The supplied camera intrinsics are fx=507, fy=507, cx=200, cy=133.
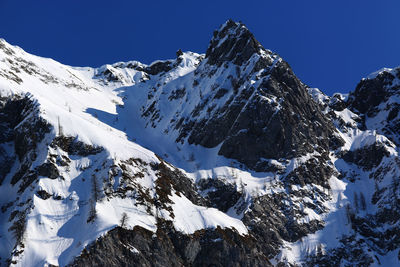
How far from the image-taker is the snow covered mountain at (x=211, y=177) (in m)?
94.8

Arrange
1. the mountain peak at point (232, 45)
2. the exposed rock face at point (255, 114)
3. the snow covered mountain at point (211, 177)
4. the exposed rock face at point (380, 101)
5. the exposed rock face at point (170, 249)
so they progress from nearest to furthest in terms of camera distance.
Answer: the exposed rock face at point (170, 249), the snow covered mountain at point (211, 177), the exposed rock face at point (255, 114), the exposed rock face at point (380, 101), the mountain peak at point (232, 45)

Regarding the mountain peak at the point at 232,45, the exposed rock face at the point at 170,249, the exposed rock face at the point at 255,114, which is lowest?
the exposed rock face at the point at 170,249

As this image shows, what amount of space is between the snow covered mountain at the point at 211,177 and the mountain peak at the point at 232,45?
30.3 inches

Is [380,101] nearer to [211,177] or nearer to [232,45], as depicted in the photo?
[232,45]

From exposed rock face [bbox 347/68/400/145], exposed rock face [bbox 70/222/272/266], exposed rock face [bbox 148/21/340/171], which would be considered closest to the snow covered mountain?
exposed rock face [bbox 70/222/272/266]

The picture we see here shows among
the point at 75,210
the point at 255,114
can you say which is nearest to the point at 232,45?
the point at 255,114

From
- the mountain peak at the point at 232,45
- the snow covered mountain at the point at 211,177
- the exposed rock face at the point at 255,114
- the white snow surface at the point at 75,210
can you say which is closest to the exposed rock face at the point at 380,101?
the snow covered mountain at the point at 211,177

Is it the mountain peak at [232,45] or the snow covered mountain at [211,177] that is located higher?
the mountain peak at [232,45]

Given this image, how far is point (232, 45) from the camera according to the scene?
173375 millimetres

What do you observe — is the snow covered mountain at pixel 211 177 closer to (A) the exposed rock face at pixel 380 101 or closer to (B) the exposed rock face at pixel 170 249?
(B) the exposed rock face at pixel 170 249

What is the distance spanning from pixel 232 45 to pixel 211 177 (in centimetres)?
6398

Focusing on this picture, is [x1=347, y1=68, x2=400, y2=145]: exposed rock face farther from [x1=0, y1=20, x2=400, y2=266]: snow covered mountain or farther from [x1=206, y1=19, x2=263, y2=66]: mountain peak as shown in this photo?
[x1=206, y1=19, x2=263, y2=66]: mountain peak

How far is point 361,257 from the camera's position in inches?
4309

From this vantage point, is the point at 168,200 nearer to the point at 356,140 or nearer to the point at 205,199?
the point at 205,199
